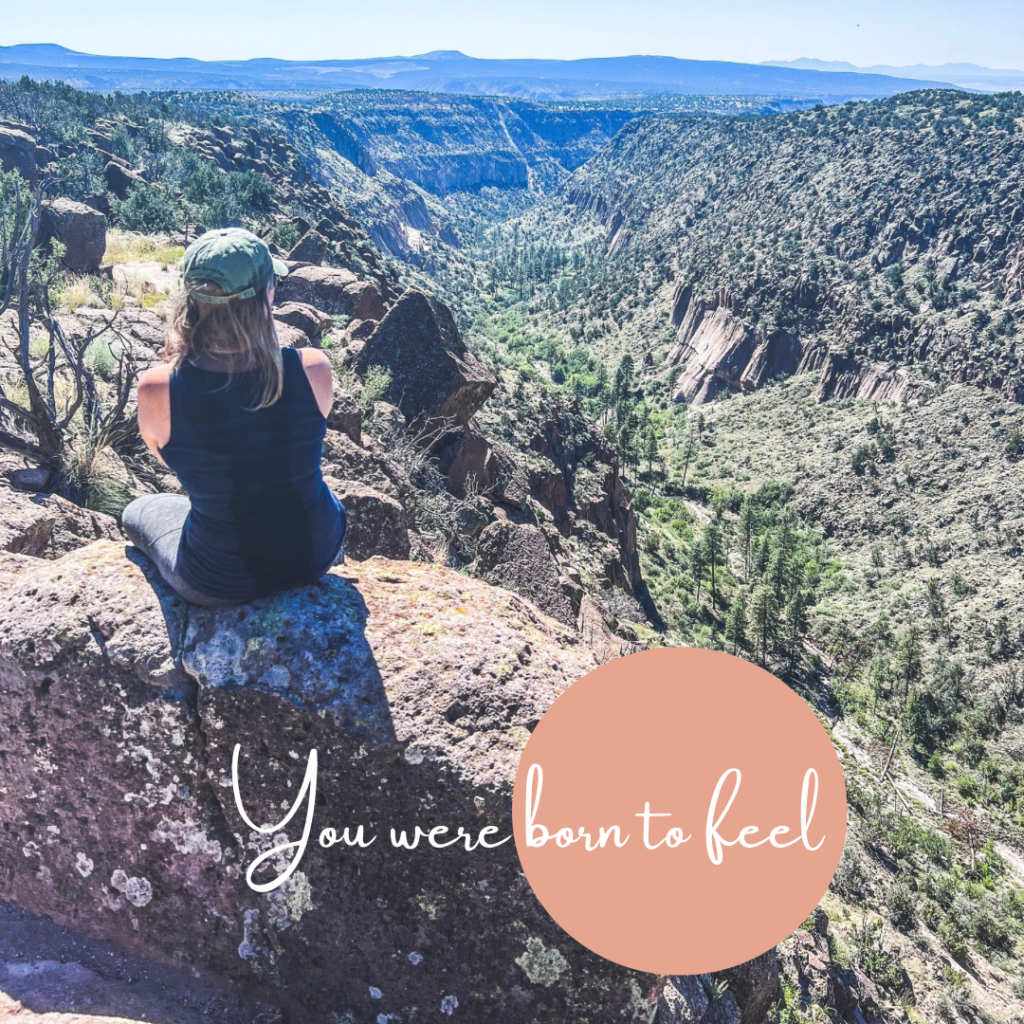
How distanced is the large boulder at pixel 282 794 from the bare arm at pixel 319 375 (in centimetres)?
→ 105

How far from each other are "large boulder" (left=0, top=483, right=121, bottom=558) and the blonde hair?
8.52ft

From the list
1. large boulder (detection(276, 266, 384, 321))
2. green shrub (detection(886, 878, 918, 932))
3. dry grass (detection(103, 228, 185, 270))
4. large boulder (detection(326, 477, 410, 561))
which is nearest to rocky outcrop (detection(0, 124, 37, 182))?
dry grass (detection(103, 228, 185, 270))

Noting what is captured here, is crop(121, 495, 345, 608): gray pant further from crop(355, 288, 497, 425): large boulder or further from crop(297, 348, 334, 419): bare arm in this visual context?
crop(355, 288, 497, 425): large boulder

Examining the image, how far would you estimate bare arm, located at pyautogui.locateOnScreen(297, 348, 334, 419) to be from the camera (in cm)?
346

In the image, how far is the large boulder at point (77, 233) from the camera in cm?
1819

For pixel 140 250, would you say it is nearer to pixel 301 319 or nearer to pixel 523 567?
pixel 301 319

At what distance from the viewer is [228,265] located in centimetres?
302

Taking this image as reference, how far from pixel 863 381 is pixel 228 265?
79.9 meters

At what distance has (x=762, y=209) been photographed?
104312mm

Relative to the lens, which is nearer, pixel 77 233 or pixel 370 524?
pixel 370 524

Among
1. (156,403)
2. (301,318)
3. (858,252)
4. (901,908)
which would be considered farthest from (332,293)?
(858,252)

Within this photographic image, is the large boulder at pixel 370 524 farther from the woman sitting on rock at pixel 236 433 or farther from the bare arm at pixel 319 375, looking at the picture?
the bare arm at pixel 319 375

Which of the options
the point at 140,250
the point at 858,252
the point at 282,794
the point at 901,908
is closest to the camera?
the point at 282,794

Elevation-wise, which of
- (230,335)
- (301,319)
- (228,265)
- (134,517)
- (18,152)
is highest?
(228,265)
